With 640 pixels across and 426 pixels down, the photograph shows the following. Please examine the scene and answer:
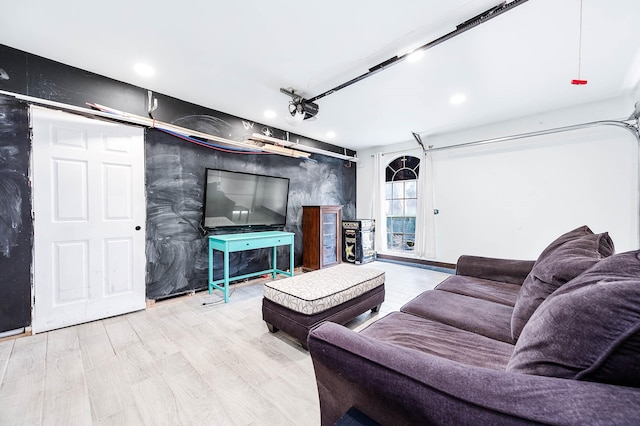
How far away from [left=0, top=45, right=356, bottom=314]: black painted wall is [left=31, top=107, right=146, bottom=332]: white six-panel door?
0.09 m

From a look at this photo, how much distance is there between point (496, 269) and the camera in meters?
2.38

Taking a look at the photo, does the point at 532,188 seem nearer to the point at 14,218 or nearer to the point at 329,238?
the point at 329,238

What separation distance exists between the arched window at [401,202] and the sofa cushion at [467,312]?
3419 mm

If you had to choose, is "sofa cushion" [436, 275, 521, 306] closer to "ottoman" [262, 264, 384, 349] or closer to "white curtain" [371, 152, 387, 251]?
"ottoman" [262, 264, 384, 349]

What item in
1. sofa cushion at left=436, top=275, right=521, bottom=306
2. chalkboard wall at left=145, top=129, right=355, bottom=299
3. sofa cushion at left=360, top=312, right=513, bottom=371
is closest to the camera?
sofa cushion at left=360, top=312, right=513, bottom=371

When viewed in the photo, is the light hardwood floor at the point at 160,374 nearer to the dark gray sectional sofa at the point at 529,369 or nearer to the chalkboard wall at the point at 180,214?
the chalkboard wall at the point at 180,214

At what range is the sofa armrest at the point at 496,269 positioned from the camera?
Answer: 2.25m

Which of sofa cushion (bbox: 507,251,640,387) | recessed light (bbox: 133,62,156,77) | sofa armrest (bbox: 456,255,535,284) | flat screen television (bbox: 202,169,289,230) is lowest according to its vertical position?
sofa armrest (bbox: 456,255,535,284)

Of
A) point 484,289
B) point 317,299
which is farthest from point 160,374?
point 484,289

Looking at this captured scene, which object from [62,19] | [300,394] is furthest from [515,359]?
[62,19]

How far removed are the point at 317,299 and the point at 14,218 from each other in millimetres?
2832

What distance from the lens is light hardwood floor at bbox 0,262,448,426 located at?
1.46m

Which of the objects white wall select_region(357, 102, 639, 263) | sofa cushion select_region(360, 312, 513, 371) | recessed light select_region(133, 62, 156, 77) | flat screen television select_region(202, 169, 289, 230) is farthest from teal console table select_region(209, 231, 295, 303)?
white wall select_region(357, 102, 639, 263)

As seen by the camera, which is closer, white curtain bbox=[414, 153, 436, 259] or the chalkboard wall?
the chalkboard wall
